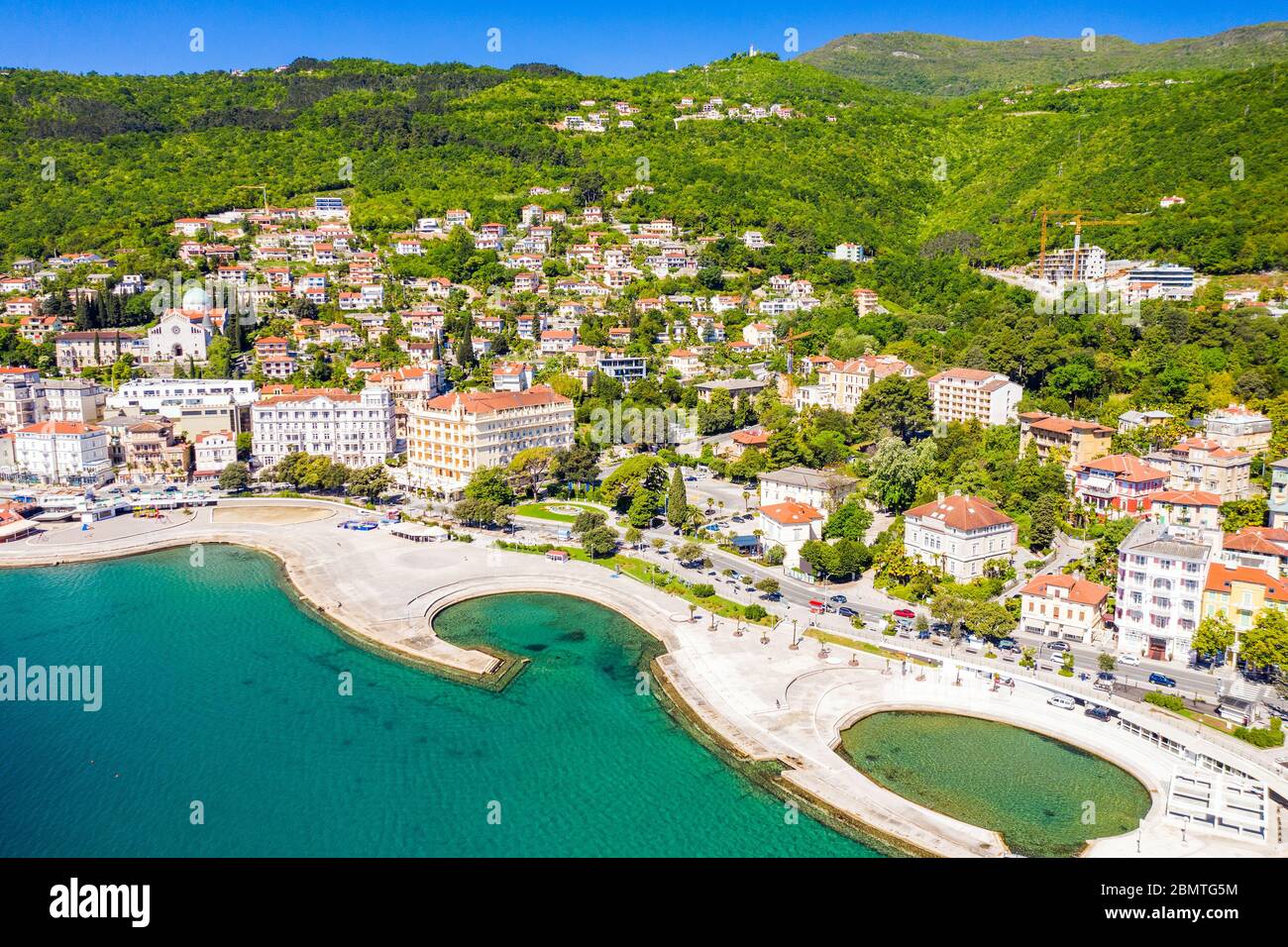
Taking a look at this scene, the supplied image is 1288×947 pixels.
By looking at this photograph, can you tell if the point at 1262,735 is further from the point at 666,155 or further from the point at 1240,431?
the point at 666,155

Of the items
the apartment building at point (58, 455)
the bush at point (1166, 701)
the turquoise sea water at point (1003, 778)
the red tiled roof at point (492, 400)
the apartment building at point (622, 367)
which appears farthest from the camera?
the apartment building at point (622, 367)

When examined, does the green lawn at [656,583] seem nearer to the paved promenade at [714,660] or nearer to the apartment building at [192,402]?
the paved promenade at [714,660]

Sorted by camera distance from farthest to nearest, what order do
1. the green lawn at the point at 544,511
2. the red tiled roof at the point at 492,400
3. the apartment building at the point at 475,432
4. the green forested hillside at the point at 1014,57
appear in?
1. the green forested hillside at the point at 1014,57
2. the red tiled roof at the point at 492,400
3. the apartment building at the point at 475,432
4. the green lawn at the point at 544,511

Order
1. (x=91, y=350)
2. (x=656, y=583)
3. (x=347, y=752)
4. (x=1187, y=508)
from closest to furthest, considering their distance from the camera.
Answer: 1. (x=347, y=752)
2. (x=1187, y=508)
3. (x=656, y=583)
4. (x=91, y=350)

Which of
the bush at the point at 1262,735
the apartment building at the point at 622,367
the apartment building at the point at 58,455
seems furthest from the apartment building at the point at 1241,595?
the apartment building at the point at 58,455

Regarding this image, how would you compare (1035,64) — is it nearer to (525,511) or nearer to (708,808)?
(525,511)

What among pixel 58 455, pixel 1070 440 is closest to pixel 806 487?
pixel 1070 440
